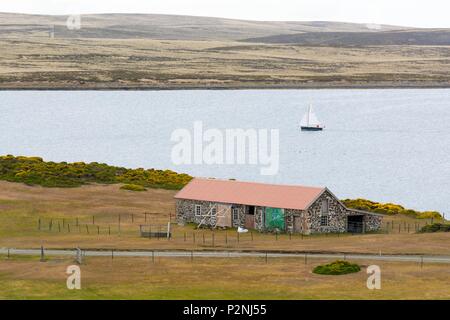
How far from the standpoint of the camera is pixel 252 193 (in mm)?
101562

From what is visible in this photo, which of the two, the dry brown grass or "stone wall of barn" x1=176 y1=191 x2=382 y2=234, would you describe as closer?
the dry brown grass

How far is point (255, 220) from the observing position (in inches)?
3893

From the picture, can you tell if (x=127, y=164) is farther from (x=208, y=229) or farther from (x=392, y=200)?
(x=208, y=229)

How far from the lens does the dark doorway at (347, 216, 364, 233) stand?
3915 inches

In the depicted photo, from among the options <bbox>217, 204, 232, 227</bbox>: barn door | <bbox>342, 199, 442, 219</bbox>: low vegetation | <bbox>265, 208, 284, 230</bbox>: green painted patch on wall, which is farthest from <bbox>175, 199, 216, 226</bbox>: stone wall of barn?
<bbox>342, 199, 442, 219</bbox>: low vegetation

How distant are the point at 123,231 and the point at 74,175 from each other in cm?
3418

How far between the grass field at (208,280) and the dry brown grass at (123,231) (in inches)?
299

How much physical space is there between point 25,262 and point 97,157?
371 ft

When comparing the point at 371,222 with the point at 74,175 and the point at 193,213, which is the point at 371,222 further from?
the point at 74,175

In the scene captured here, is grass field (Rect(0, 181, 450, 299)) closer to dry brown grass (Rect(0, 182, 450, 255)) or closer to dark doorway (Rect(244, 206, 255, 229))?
dry brown grass (Rect(0, 182, 450, 255))

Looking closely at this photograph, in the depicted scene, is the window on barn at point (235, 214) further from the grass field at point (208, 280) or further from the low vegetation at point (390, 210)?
the grass field at point (208, 280)

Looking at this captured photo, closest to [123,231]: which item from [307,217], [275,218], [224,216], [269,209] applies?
[224,216]

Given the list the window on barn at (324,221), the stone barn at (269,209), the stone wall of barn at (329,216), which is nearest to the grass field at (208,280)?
the stone wall of barn at (329,216)

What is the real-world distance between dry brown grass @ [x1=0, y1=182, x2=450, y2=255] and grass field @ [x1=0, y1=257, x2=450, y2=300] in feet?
24.9
